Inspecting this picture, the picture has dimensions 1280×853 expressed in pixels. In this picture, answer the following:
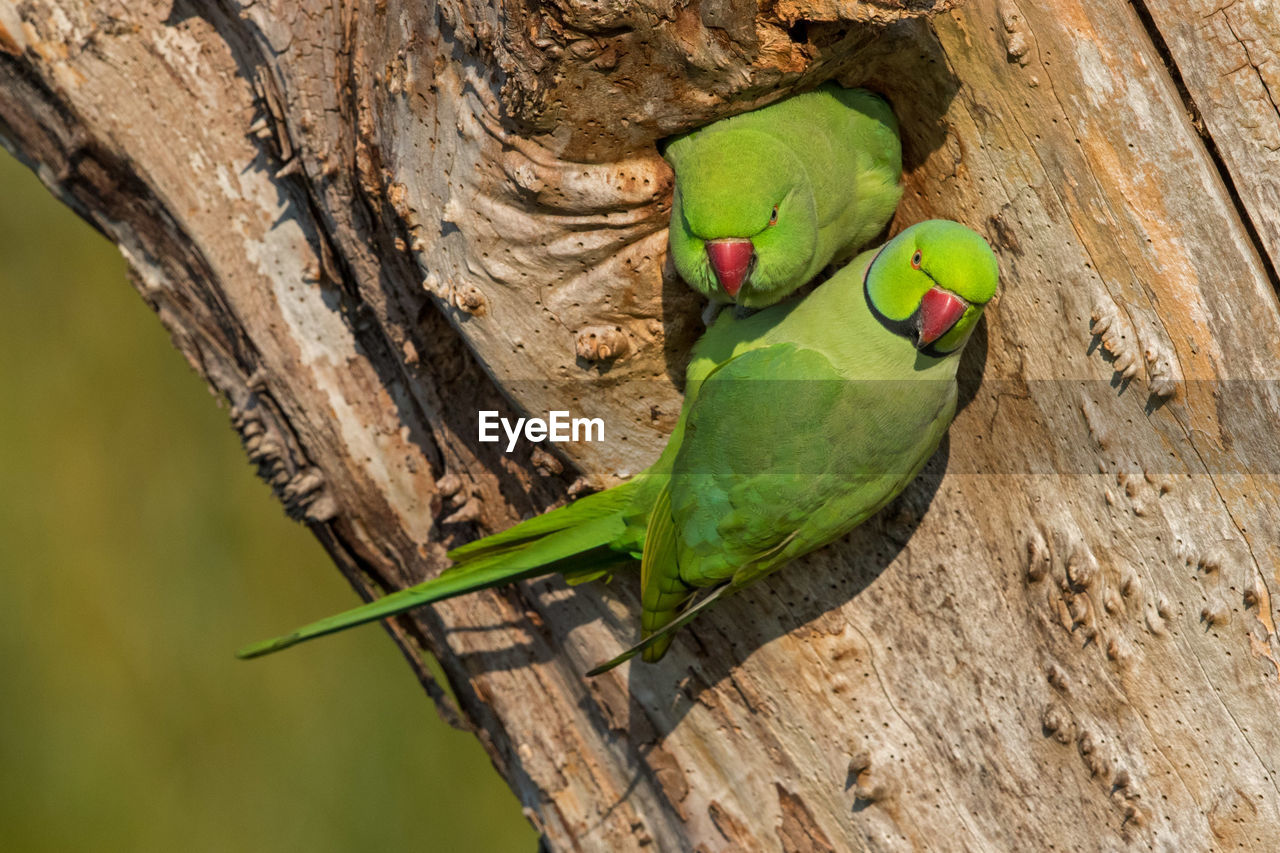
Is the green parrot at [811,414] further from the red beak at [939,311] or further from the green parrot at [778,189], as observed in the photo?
the green parrot at [778,189]

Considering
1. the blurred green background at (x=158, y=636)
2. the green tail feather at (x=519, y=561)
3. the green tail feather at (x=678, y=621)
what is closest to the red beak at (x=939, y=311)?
the green tail feather at (x=678, y=621)

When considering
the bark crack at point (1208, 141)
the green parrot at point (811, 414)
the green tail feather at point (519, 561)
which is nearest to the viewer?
the bark crack at point (1208, 141)

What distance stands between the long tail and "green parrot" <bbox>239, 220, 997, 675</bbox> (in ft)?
0.46

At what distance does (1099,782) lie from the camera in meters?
1.78

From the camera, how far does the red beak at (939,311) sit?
157 centimetres

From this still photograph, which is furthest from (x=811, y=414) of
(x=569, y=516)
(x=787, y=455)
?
(x=569, y=516)

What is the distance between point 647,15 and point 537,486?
111cm

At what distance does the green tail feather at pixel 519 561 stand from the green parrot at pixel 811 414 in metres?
0.15

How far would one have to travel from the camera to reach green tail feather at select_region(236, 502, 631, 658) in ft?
6.22

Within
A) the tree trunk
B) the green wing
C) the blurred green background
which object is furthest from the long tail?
the blurred green background

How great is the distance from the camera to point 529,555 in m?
1.91

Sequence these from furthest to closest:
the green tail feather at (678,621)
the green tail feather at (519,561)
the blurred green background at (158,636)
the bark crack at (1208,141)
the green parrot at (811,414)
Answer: the blurred green background at (158,636) → the green tail feather at (519,561) → the green tail feather at (678,621) → the green parrot at (811,414) → the bark crack at (1208,141)

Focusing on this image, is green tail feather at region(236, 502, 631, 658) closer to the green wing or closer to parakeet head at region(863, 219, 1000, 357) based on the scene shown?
the green wing

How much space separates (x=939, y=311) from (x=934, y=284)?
0.16ft
